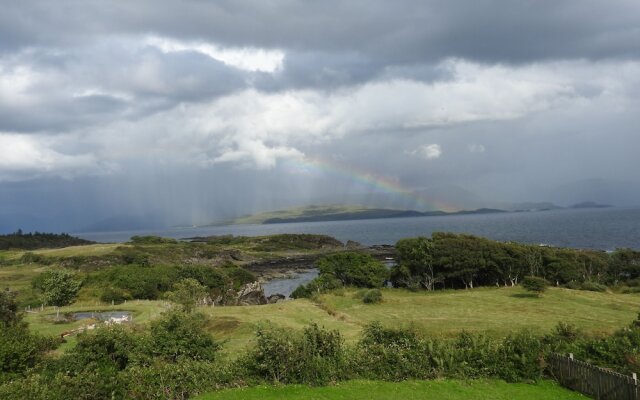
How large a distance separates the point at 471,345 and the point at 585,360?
517cm

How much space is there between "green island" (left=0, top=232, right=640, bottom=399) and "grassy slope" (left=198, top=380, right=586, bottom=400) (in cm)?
10

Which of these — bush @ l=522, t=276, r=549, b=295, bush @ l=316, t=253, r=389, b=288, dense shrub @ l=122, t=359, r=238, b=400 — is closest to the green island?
dense shrub @ l=122, t=359, r=238, b=400

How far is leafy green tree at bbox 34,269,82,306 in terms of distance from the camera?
63.6 metres

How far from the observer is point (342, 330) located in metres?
41.0

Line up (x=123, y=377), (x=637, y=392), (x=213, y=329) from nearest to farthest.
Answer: (x=637, y=392) → (x=123, y=377) → (x=213, y=329)

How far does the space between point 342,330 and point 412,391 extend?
20.8 metres

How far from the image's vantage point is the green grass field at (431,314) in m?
39.2

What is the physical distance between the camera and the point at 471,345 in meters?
23.5

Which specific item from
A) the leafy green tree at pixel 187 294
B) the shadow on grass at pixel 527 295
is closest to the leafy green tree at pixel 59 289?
the leafy green tree at pixel 187 294

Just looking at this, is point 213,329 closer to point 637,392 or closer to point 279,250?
point 637,392

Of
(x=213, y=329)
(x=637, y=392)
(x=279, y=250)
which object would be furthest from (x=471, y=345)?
(x=279, y=250)

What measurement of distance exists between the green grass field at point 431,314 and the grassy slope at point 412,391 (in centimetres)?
1298

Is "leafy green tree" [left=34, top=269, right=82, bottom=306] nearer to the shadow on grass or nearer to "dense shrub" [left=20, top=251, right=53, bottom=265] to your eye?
the shadow on grass

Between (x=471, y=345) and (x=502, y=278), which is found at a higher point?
(x=471, y=345)
